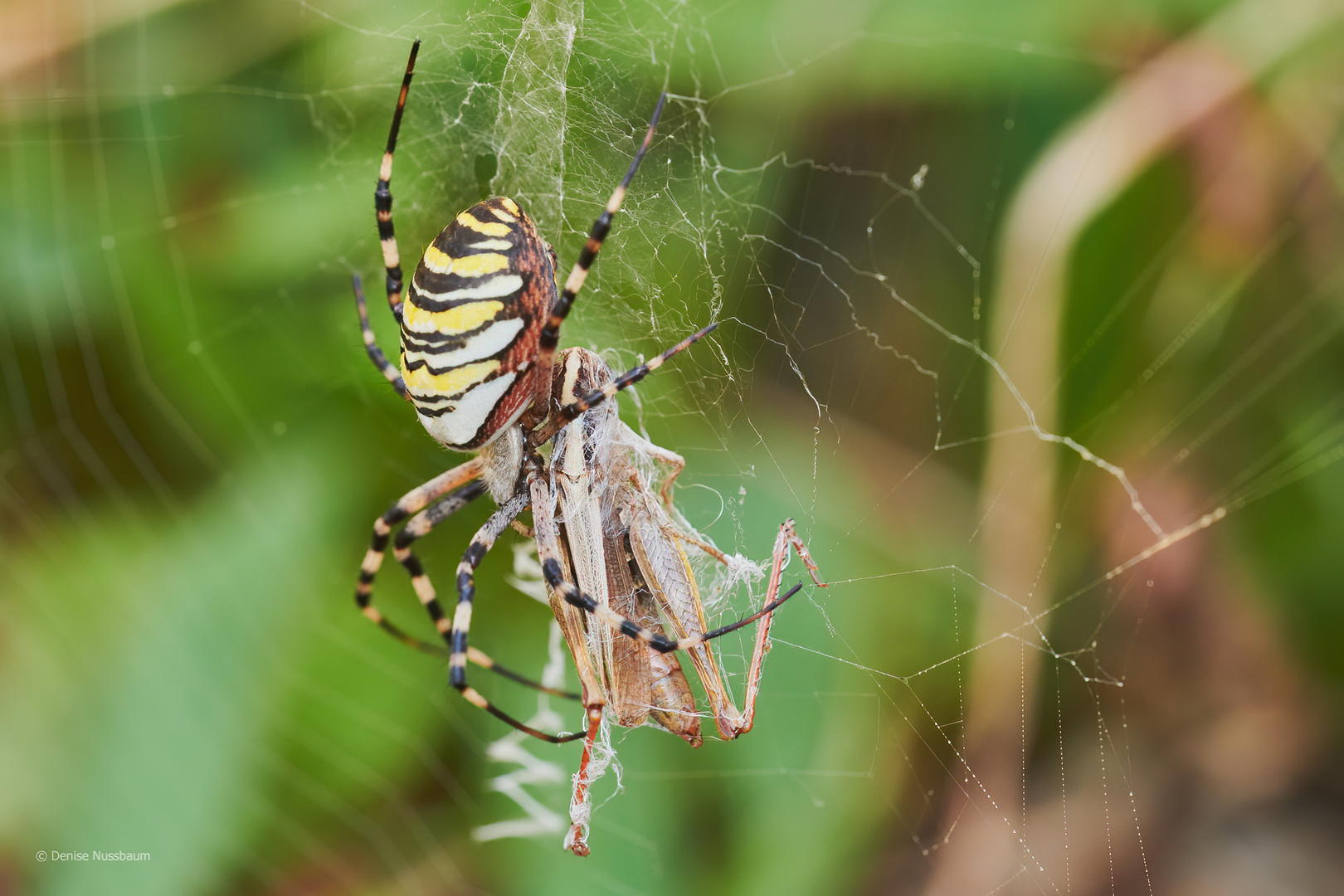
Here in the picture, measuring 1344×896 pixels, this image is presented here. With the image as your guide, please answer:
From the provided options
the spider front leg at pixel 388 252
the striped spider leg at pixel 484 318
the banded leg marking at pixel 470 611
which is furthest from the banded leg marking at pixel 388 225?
the banded leg marking at pixel 470 611

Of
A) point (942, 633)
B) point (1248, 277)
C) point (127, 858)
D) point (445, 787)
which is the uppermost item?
point (1248, 277)

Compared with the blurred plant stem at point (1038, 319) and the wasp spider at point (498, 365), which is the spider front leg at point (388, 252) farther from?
the blurred plant stem at point (1038, 319)

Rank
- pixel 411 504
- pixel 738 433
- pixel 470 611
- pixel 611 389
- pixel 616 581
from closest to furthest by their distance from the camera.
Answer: pixel 611 389, pixel 616 581, pixel 470 611, pixel 738 433, pixel 411 504

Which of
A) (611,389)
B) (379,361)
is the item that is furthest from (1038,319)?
(379,361)

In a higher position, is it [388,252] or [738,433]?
[388,252]

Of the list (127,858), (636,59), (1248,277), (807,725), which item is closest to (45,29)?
(636,59)

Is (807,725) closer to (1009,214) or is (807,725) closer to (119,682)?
(1009,214)

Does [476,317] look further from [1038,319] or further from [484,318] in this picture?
[1038,319]
